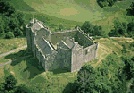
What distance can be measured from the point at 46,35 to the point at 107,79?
24.3 metres

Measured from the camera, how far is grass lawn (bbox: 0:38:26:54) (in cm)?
13700

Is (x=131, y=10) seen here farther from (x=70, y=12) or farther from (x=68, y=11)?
(x=68, y=11)

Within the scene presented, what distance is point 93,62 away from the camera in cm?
12519

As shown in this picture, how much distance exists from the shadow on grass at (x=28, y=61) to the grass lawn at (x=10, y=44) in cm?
562

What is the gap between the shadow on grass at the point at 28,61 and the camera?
4815 inches

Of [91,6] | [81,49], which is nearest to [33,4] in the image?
[91,6]

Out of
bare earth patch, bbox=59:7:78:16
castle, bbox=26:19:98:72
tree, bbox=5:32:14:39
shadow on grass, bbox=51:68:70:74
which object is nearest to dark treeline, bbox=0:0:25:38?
tree, bbox=5:32:14:39

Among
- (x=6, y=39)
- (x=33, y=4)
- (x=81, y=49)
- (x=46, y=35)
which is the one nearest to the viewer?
A: (x=81, y=49)

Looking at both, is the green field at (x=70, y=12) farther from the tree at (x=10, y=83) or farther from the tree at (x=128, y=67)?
the tree at (x=10, y=83)

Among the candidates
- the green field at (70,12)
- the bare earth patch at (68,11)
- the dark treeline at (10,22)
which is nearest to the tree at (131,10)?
the green field at (70,12)

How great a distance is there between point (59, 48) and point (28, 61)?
46.2 feet

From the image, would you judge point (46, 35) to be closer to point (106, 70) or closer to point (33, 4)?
point (106, 70)

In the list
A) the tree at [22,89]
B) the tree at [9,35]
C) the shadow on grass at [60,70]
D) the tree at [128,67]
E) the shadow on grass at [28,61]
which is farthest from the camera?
the tree at [9,35]

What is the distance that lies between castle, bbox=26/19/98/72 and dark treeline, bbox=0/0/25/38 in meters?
21.5
